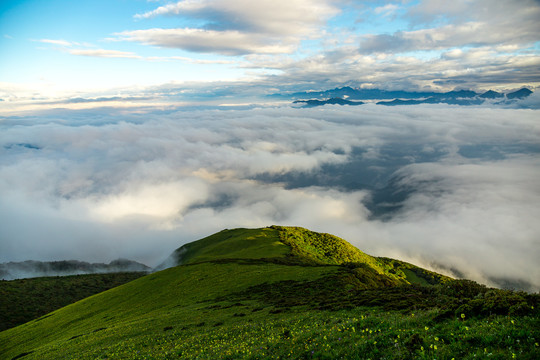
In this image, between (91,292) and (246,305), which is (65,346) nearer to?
(246,305)

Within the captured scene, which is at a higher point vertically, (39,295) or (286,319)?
(286,319)

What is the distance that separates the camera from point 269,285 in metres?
48.1

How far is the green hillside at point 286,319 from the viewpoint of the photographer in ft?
41.1

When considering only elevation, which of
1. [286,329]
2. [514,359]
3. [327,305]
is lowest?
[327,305]

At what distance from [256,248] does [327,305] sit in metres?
68.1

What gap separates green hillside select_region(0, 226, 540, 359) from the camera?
41.1ft

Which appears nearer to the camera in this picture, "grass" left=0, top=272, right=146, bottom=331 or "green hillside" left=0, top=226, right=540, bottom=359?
"green hillside" left=0, top=226, right=540, bottom=359

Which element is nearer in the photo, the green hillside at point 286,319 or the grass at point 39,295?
the green hillside at point 286,319

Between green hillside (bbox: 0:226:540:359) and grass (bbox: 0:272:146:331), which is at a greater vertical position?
green hillside (bbox: 0:226:540:359)

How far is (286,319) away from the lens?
2556 cm

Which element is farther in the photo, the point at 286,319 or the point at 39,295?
the point at 39,295

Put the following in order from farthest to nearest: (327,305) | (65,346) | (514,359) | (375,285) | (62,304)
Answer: (62,304)
(375,285)
(65,346)
(327,305)
(514,359)

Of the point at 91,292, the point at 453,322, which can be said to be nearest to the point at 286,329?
the point at 453,322

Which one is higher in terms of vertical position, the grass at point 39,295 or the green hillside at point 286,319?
the green hillside at point 286,319
